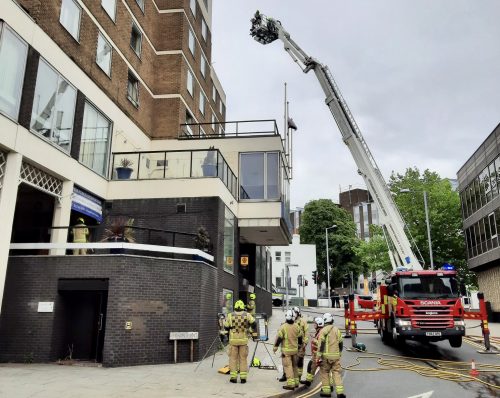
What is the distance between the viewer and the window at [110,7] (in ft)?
60.9

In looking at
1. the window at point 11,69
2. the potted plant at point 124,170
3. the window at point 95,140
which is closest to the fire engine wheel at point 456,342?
the potted plant at point 124,170

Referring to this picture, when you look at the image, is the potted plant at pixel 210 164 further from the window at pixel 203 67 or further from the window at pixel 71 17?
the window at pixel 203 67

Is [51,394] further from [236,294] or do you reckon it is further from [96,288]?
[236,294]

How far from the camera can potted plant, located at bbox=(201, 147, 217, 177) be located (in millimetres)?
17266

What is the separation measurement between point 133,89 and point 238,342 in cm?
1540

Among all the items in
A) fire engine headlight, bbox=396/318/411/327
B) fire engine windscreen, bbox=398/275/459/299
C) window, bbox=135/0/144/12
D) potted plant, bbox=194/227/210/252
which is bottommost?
fire engine headlight, bbox=396/318/411/327

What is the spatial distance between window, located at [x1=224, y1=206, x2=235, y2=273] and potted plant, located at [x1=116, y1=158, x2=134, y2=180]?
13.9 feet

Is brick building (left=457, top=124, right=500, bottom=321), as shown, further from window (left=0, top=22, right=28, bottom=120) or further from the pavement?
window (left=0, top=22, right=28, bottom=120)

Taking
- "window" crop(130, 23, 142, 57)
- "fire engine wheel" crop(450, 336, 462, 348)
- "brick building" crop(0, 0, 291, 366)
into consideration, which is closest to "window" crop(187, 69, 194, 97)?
"brick building" crop(0, 0, 291, 366)

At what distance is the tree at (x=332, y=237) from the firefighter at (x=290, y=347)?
178ft

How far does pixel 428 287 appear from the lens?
569 inches

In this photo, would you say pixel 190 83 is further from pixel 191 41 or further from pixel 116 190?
pixel 116 190

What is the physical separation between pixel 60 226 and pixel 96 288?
329 centimetres

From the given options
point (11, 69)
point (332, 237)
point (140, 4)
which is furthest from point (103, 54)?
point (332, 237)
